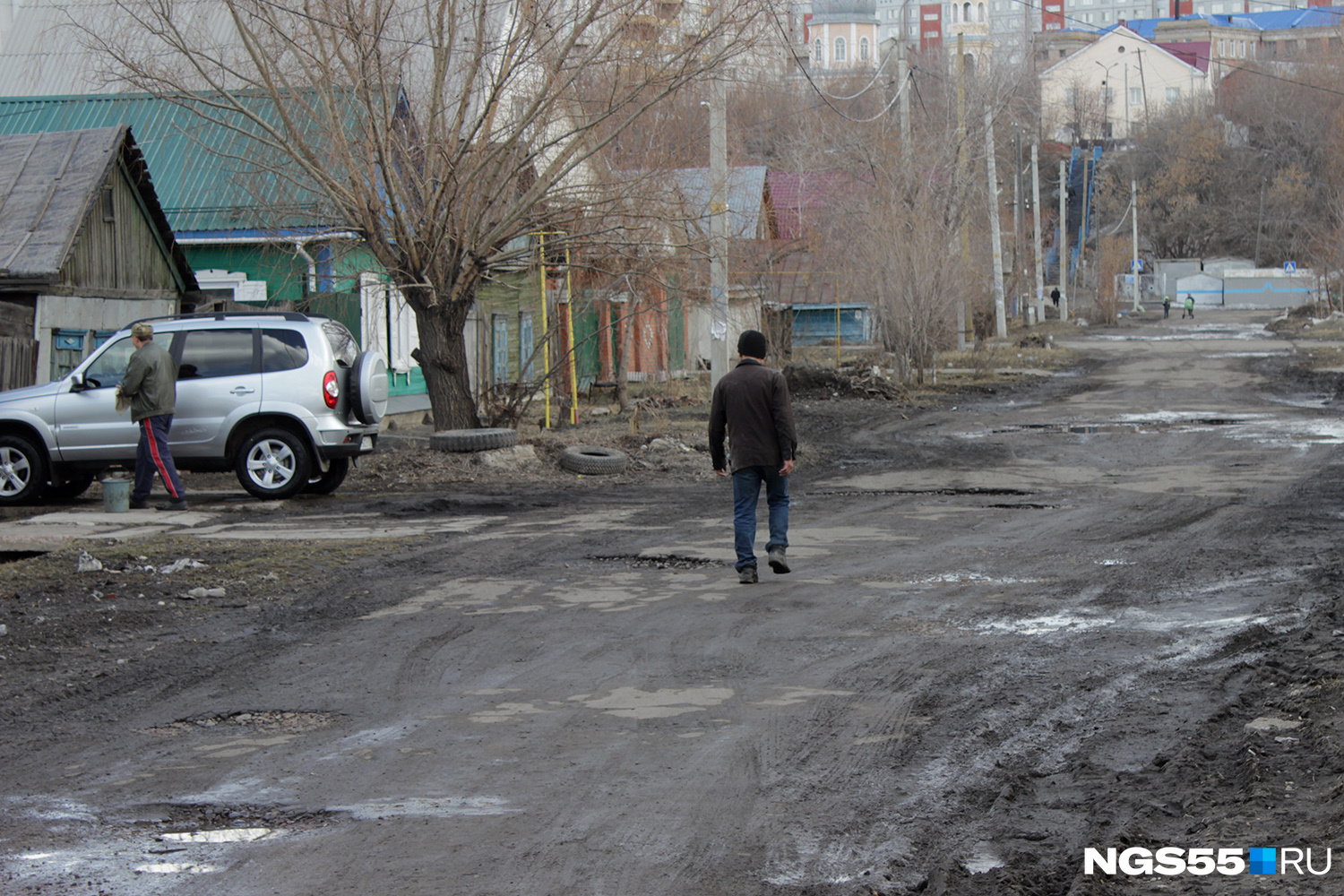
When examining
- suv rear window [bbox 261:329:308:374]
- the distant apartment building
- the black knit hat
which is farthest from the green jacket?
the distant apartment building

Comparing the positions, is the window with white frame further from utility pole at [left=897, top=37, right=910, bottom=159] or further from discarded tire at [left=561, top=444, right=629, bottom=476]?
utility pole at [left=897, top=37, right=910, bottom=159]

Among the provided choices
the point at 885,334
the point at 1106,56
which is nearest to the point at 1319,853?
the point at 885,334

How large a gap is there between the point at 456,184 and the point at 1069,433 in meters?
10.5

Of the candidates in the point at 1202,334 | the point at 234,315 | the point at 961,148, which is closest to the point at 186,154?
the point at 234,315

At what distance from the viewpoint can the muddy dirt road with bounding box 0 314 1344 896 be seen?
4.29 meters

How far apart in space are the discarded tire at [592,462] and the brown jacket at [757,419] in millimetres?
6468

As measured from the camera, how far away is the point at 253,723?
604 cm

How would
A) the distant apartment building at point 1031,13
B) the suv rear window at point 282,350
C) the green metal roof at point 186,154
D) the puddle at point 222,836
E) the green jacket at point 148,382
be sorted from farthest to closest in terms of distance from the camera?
the distant apartment building at point 1031,13 → the green metal roof at point 186,154 → the suv rear window at point 282,350 → the green jacket at point 148,382 → the puddle at point 222,836

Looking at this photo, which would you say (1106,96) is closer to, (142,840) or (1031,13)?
(1031,13)

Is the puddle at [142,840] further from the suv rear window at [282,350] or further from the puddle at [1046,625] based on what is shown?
the suv rear window at [282,350]

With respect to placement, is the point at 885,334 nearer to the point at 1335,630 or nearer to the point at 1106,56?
the point at 1335,630

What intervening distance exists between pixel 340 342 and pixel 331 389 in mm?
829

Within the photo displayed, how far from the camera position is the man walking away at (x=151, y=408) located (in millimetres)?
12734

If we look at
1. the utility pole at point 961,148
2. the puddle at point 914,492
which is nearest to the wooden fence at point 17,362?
the puddle at point 914,492
